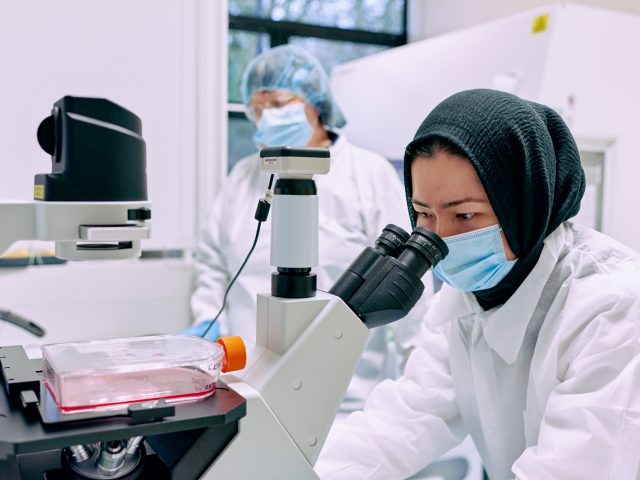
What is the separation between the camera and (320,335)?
75cm

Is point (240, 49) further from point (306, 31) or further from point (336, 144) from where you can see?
point (336, 144)

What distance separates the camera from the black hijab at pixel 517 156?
0.94 m

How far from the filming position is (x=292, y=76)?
6.68 ft

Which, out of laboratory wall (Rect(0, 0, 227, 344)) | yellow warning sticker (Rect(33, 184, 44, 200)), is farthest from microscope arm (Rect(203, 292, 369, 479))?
laboratory wall (Rect(0, 0, 227, 344))

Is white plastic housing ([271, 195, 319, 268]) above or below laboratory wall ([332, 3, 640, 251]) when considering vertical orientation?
below

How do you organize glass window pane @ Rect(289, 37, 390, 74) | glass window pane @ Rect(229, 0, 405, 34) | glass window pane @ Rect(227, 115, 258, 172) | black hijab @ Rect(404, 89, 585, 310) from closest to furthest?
black hijab @ Rect(404, 89, 585, 310), glass window pane @ Rect(227, 115, 258, 172), glass window pane @ Rect(229, 0, 405, 34), glass window pane @ Rect(289, 37, 390, 74)

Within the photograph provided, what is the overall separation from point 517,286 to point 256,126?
4.13ft

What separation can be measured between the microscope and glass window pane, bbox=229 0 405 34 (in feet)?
8.33

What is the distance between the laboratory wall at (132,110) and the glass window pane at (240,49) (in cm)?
70

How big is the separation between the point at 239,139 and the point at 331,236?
126cm

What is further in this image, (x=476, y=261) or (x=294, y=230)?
(x=476, y=261)

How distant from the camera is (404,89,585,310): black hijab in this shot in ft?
3.08

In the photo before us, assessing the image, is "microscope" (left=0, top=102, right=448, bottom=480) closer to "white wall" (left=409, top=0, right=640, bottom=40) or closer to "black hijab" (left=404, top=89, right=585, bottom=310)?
"black hijab" (left=404, top=89, right=585, bottom=310)

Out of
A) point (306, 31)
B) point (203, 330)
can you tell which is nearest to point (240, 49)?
point (306, 31)
